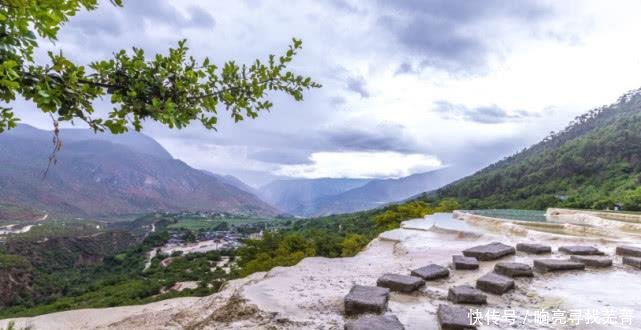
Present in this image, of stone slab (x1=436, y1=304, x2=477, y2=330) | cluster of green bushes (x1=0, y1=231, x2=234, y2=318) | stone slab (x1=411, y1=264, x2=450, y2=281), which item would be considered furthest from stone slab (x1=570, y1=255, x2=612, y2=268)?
cluster of green bushes (x1=0, y1=231, x2=234, y2=318)

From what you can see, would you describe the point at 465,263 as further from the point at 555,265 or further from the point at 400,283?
the point at 400,283

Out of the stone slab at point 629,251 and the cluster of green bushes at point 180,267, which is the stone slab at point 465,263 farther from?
the cluster of green bushes at point 180,267

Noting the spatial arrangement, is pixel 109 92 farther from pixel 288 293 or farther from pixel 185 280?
pixel 185 280

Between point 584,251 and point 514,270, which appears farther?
point 584,251

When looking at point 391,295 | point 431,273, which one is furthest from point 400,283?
point 431,273

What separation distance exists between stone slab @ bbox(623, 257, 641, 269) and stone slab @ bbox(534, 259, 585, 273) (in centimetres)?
102

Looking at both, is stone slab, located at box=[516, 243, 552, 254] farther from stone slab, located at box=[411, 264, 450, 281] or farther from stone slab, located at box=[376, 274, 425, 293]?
stone slab, located at box=[376, 274, 425, 293]

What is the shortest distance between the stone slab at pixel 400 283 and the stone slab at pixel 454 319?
35.4 inches

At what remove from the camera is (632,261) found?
19.9 ft

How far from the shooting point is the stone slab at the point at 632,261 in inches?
235

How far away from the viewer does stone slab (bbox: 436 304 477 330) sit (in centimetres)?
336

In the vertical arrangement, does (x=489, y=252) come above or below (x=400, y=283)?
above

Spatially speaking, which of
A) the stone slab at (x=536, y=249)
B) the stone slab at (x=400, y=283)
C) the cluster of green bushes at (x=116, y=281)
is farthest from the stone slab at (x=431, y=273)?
the cluster of green bushes at (x=116, y=281)

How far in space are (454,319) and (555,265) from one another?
10.6 feet
